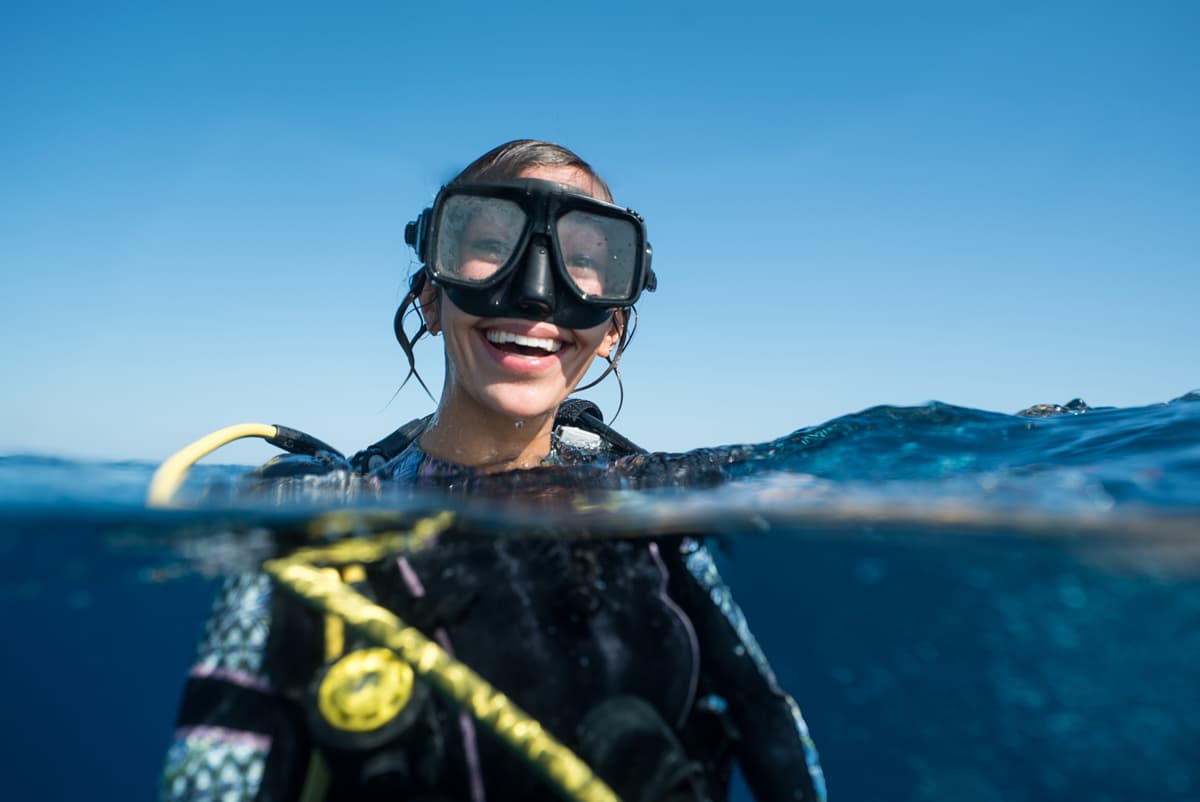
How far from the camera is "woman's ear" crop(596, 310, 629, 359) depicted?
4.98m

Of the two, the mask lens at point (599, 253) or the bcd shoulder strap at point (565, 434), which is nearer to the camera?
the mask lens at point (599, 253)

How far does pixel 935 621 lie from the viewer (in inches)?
226

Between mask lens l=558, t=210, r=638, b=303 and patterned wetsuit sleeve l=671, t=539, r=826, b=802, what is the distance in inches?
82.9

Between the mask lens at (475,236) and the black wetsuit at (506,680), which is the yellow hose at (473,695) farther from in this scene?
the mask lens at (475,236)

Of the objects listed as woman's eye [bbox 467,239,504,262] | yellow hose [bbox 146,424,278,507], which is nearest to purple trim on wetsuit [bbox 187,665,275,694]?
yellow hose [bbox 146,424,278,507]

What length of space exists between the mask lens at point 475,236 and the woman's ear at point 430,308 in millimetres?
657

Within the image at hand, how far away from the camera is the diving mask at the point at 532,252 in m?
3.96

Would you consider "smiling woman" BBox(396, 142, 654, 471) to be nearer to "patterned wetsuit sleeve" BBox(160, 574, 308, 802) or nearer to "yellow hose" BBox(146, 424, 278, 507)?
"yellow hose" BBox(146, 424, 278, 507)

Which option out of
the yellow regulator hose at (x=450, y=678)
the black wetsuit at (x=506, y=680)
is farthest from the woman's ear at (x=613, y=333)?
the yellow regulator hose at (x=450, y=678)

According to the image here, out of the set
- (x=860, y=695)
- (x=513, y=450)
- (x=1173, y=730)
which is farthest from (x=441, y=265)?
(x=1173, y=730)

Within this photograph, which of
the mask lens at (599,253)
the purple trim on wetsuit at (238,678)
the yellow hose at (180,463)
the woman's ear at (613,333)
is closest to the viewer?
the purple trim on wetsuit at (238,678)

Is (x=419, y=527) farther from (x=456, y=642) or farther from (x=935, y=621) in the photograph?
(x=935, y=621)

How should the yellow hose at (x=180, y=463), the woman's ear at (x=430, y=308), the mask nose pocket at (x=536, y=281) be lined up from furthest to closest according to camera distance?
the woman's ear at (x=430, y=308), the mask nose pocket at (x=536, y=281), the yellow hose at (x=180, y=463)

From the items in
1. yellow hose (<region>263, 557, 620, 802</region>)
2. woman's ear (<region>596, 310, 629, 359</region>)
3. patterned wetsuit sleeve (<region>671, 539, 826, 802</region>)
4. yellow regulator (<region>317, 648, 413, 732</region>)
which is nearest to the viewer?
yellow hose (<region>263, 557, 620, 802</region>)
